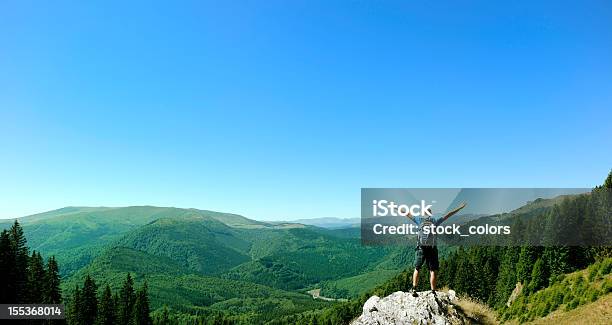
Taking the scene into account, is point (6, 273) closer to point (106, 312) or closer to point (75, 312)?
point (75, 312)

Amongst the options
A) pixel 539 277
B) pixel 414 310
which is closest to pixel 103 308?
pixel 414 310

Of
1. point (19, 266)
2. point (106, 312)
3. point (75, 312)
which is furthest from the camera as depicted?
point (106, 312)

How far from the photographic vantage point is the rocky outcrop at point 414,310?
17.1 metres

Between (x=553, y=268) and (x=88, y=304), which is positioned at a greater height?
(x=553, y=268)

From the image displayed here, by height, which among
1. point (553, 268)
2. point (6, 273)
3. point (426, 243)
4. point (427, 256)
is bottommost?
point (553, 268)

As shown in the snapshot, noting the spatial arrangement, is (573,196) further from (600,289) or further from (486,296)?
(600,289)

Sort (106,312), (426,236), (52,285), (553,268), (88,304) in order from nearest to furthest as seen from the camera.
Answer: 1. (426,236)
2. (52,285)
3. (553,268)
4. (88,304)
5. (106,312)

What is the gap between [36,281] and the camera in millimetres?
64312

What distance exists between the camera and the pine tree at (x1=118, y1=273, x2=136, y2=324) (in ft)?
281

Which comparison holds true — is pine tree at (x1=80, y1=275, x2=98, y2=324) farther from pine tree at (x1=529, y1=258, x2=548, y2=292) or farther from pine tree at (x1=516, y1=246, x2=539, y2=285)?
pine tree at (x1=516, y1=246, x2=539, y2=285)

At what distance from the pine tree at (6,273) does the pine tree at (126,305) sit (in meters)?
34.2

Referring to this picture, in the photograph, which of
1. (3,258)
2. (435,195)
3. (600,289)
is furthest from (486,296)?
(3,258)

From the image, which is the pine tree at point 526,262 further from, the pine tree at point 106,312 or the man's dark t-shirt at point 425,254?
the pine tree at point 106,312

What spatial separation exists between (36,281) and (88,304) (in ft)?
52.8
